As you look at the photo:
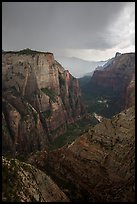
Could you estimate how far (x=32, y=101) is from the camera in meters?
79.4

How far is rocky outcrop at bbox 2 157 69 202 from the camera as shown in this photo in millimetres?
21562

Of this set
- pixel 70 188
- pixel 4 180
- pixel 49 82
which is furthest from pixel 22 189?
pixel 49 82

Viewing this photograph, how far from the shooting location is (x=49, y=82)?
87.7 m

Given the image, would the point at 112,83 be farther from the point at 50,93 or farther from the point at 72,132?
the point at 50,93

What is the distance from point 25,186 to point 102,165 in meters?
9.54

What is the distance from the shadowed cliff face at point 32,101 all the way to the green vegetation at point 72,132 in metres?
1.76

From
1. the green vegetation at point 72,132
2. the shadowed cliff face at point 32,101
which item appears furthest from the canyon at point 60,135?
the green vegetation at point 72,132

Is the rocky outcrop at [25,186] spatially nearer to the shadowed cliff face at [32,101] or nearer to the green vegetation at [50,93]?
the shadowed cliff face at [32,101]

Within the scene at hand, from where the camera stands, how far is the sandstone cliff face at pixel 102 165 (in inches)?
1125

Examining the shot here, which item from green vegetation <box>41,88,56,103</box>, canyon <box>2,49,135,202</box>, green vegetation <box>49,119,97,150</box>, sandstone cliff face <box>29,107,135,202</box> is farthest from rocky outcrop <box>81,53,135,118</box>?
sandstone cliff face <box>29,107,135,202</box>

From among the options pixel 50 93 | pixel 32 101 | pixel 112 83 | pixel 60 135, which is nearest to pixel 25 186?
pixel 32 101

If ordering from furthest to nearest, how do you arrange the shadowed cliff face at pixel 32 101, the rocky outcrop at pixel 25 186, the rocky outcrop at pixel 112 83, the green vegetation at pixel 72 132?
the rocky outcrop at pixel 112 83
the green vegetation at pixel 72 132
the shadowed cliff face at pixel 32 101
the rocky outcrop at pixel 25 186

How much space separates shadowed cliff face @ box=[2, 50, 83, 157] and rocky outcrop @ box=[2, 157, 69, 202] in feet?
123

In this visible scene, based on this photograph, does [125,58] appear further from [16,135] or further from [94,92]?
[16,135]
